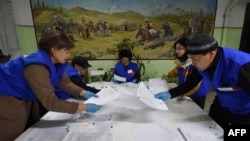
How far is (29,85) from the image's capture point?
1.03 m

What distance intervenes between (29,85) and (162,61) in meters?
2.53

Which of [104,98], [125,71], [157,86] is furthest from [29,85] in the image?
[125,71]

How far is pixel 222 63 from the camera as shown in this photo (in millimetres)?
Result: 1036

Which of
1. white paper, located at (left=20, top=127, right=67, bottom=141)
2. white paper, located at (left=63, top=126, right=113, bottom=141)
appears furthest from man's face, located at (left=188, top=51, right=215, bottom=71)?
white paper, located at (left=20, top=127, right=67, bottom=141)

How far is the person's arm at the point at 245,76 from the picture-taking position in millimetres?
908

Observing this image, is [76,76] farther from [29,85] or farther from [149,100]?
[149,100]

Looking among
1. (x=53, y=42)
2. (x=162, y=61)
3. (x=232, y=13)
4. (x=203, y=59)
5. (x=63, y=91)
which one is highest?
(x=232, y=13)

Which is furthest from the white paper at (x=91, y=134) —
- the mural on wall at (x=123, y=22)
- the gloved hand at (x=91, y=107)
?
the mural on wall at (x=123, y=22)

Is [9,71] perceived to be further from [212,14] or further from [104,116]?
[212,14]

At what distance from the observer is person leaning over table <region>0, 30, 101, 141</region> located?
3.26ft

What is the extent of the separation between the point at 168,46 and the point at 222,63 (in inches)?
86.2

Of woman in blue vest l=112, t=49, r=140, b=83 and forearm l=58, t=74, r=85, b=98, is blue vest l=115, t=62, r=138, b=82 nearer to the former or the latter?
woman in blue vest l=112, t=49, r=140, b=83

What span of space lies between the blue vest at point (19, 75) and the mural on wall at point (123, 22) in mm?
2053

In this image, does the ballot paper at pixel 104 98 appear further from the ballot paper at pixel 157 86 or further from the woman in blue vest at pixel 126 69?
the woman in blue vest at pixel 126 69
